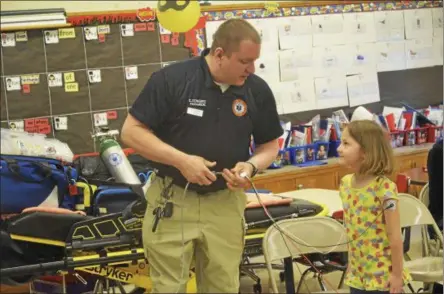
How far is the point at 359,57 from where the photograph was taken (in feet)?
12.6

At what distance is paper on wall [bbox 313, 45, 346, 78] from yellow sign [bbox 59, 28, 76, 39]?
1446mm

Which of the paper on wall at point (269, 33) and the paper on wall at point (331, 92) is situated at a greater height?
the paper on wall at point (269, 33)

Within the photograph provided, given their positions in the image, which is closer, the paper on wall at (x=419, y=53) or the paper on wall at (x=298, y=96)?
the paper on wall at (x=298, y=96)

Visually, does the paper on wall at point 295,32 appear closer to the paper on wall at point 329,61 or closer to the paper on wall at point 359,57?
the paper on wall at point 329,61

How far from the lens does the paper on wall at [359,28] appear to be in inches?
149

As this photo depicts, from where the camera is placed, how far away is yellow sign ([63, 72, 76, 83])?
312 centimetres

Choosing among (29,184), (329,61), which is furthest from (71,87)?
(329,61)

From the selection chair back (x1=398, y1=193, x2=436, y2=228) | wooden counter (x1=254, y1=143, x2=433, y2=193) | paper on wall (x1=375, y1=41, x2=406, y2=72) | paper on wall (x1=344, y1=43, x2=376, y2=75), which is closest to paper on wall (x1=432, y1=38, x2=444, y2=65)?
paper on wall (x1=375, y1=41, x2=406, y2=72)

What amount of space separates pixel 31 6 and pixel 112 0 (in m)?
0.41

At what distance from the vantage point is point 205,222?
5.32 ft

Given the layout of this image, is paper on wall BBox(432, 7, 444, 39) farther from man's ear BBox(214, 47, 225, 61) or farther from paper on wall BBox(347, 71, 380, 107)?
man's ear BBox(214, 47, 225, 61)

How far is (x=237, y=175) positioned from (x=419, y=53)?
2886 millimetres

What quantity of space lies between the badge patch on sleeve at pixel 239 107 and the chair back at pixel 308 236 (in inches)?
24.6

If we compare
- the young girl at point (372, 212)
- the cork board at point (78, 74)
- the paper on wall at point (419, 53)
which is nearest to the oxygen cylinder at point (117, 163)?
the cork board at point (78, 74)
